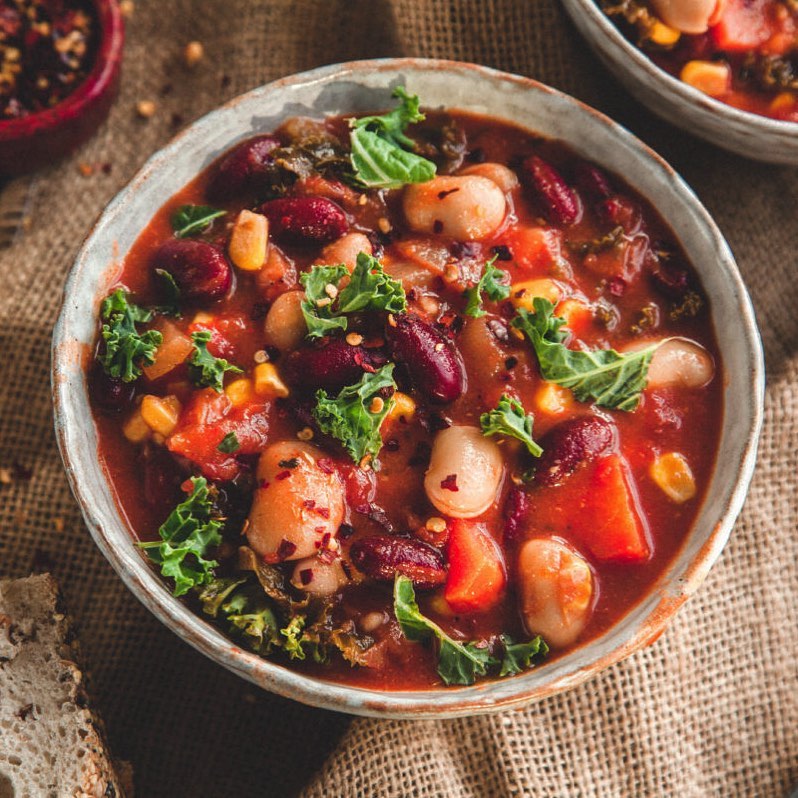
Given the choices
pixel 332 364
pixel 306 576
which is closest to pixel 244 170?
pixel 332 364

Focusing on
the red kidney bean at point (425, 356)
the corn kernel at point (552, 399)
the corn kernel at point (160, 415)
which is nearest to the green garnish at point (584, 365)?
the corn kernel at point (552, 399)

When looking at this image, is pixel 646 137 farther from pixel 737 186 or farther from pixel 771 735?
pixel 771 735

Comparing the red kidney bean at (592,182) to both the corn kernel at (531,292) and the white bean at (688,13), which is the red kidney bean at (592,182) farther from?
the white bean at (688,13)

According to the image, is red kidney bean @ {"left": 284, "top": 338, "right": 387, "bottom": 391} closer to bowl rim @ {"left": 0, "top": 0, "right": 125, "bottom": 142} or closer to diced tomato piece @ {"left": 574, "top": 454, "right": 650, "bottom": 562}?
diced tomato piece @ {"left": 574, "top": 454, "right": 650, "bottom": 562}

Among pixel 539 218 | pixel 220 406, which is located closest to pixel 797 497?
pixel 539 218

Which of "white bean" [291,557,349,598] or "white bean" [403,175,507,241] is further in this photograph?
"white bean" [403,175,507,241]

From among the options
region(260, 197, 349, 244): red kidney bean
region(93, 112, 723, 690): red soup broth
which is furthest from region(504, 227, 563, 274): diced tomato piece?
region(260, 197, 349, 244): red kidney bean

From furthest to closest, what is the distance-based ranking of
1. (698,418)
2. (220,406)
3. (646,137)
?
(646,137) → (698,418) → (220,406)
